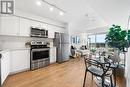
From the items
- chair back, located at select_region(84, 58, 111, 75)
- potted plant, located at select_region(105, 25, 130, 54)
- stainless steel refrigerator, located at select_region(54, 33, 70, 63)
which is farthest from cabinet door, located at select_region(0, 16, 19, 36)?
potted plant, located at select_region(105, 25, 130, 54)

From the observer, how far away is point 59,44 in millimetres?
5637

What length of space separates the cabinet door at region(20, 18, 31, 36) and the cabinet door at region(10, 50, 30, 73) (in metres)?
0.71

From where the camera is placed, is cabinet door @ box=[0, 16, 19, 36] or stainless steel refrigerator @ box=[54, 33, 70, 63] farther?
stainless steel refrigerator @ box=[54, 33, 70, 63]

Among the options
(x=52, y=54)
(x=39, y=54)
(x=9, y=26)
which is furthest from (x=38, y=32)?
(x=52, y=54)

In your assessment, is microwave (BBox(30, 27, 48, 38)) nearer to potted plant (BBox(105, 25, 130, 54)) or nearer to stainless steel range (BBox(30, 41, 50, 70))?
stainless steel range (BBox(30, 41, 50, 70))

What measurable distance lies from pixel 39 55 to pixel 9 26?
1.68m

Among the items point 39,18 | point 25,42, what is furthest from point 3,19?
point 39,18

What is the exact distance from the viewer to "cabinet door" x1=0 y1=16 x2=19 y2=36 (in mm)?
3310

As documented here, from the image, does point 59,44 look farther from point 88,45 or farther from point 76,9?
point 88,45

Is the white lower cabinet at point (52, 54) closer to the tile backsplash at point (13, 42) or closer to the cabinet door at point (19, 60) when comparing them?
the tile backsplash at point (13, 42)

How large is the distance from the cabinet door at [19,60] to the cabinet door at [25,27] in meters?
0.71

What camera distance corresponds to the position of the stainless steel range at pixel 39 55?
4184mm

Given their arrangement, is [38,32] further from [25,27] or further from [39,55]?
[39,55]

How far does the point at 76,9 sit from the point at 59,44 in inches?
80.7
